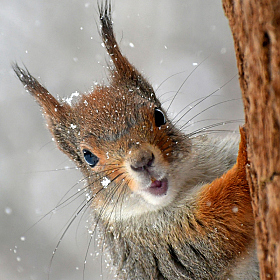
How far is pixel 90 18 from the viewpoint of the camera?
4.62 metres

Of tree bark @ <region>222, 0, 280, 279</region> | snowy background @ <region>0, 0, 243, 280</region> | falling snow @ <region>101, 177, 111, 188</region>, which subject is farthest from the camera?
snowy background @ <region>0, 0, 243, 280</region>

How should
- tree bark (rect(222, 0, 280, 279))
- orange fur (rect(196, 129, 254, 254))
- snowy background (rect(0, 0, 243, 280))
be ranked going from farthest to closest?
snowy background (rect(0, 0, 243, 280)) → orange fur (rect(196, 129, 254, 254)) → tree bark (rect(222, 0, 280, 279))

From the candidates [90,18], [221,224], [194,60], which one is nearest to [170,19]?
[194,60]

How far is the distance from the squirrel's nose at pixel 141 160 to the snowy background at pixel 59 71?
270 centimetres

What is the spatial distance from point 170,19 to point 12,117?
2.50 m

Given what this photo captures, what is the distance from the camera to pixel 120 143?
1.92m

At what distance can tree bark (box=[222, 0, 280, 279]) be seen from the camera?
0.91 m

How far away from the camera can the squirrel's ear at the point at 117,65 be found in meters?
2.41

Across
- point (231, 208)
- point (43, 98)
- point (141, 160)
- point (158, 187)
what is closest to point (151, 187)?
point (158, 187)

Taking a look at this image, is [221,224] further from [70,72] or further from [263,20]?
[70,72]

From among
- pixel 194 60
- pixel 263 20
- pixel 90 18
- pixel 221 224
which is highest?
pixel 90 18

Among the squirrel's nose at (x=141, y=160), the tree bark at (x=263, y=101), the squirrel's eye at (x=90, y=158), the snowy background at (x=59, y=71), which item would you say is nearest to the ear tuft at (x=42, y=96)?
the squirrel's eye at (x=90, y=158)

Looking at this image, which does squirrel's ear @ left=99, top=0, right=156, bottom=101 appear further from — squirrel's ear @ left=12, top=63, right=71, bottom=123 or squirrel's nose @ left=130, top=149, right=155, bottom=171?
squirrel's nose @ left=130, top=149, right=155, bottom=171

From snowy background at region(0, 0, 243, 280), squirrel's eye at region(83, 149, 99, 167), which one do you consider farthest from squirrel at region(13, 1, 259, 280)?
snowy background at region(0, 0, 243, 280)
